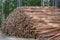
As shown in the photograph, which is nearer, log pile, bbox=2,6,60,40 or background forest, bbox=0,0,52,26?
log pile, bbox=2,6,60,40

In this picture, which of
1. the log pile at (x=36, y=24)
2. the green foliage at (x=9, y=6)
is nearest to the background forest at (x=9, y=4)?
the green foliage at (x=9, y=6)

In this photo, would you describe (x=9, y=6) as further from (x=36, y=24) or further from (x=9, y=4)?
(x=36, y=24)

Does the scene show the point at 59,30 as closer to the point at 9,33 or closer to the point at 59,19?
the point at 59,19

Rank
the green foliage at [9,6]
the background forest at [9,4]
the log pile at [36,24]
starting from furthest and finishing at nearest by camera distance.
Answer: the green foliage at [9,6]
the background forest at [9,4]
the log pile at [36,24]

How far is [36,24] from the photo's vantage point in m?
4.20

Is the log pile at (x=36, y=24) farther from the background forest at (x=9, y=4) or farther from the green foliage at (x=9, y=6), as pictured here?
the green foliage at (x=9, y=6)

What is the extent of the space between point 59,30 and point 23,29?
6.01 ft

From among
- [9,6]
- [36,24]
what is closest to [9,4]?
[9,6]

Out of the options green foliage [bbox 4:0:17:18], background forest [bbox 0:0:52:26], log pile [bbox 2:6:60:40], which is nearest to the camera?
log pile [bbox 2:6:60:40]

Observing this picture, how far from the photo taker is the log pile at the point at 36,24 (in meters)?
3.65

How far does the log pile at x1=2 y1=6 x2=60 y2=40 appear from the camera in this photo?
3.65m

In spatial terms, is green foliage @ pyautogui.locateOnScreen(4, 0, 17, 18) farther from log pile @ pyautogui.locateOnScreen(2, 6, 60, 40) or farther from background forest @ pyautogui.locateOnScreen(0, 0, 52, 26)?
log pile @ pyautogui.locateOnScreen(2, 6, 60, 40)

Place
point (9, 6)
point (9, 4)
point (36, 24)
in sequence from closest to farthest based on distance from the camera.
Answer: point (36, 24), point (9, 6), point (9, 4)

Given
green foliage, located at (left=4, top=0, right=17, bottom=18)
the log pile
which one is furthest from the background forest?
the log pile
